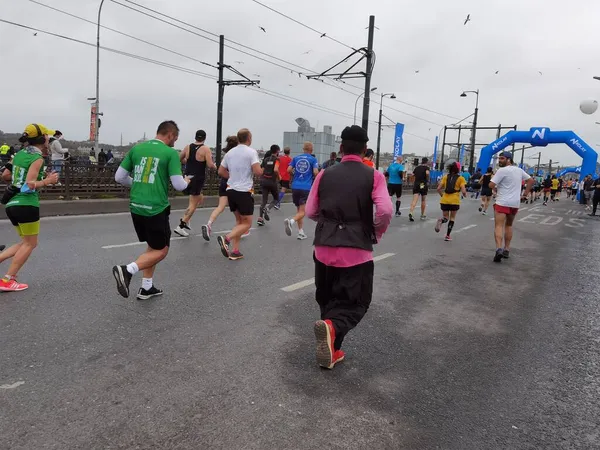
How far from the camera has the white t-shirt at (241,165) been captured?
21.7 feet

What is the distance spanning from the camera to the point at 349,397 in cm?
290

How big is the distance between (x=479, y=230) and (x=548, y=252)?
290 cm

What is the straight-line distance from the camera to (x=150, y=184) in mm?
4281

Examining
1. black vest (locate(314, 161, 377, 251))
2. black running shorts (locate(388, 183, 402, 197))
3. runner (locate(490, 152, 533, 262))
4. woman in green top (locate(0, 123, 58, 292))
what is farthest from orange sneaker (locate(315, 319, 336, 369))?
black running shorts (locate(388, 183, 402, 197))

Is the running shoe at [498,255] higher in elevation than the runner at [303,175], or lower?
lower

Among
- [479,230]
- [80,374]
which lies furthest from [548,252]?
[80,374]

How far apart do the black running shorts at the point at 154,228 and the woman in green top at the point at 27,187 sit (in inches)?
39.6

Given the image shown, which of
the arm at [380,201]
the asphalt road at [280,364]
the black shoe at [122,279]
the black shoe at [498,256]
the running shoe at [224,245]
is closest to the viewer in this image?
the asphalt road at [280,364]

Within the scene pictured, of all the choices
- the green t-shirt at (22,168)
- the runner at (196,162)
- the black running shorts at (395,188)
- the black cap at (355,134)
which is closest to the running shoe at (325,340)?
the black cap at (355,134)

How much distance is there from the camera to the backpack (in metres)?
9.40

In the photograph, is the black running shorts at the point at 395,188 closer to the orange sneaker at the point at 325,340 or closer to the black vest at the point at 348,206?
the black vest at the point at 348,206

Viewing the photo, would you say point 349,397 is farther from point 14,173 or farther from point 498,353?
point 14,173

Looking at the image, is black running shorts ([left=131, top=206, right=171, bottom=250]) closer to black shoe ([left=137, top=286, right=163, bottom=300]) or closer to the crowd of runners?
the crowd of runners

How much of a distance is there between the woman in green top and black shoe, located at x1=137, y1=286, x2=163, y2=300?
1212 mm
